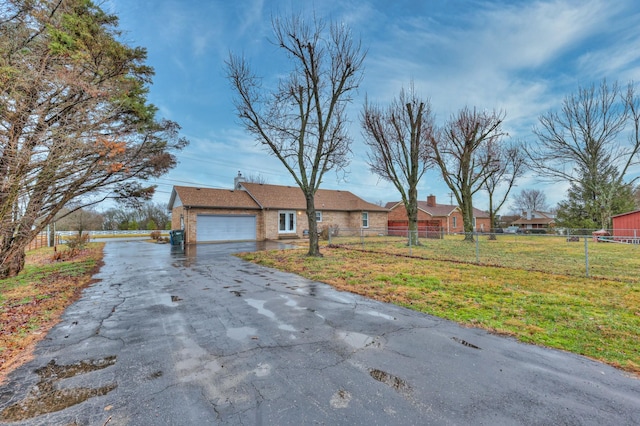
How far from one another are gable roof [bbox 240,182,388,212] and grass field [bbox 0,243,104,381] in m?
14.2

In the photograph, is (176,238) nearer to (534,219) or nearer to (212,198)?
(212,198)

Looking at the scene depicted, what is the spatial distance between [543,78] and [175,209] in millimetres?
25326

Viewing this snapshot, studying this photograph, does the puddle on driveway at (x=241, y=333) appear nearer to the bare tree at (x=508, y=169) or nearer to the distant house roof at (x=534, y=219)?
the bare tree at (x=508, y=169)

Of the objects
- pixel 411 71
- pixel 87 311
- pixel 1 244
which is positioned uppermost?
pixel 411 71

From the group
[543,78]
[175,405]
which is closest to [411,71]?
[543,78]

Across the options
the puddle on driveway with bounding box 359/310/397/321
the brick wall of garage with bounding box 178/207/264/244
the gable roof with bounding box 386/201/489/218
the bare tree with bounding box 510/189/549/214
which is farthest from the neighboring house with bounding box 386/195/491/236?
the bare tree with bounding box 510/189/549/214

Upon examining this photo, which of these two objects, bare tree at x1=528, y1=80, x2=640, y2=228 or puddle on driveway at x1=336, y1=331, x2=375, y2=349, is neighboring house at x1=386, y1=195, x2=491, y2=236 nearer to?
bare tree at x1=528, y1=80, x2=640, y2=228

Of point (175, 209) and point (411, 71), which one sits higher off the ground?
point (411, 71)

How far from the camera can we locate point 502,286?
6324 millimetres

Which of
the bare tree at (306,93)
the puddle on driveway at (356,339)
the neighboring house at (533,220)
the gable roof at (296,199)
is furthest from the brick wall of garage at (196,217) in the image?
the neighboring house at (533,220)

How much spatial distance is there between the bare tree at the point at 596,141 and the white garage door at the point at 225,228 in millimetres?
24117

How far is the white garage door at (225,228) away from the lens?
20.0 meters

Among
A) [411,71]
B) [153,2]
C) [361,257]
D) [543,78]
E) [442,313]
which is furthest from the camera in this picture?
[411,71]

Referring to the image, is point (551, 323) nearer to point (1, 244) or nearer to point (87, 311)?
point (87, 311)
